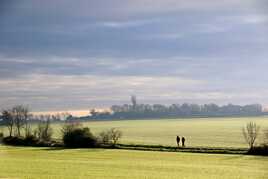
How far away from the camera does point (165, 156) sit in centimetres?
2989

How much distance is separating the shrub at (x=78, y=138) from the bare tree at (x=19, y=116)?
7.88 meters

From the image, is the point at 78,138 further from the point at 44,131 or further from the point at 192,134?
the point at 192,134

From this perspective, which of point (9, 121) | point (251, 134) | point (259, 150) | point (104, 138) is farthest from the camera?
point (9, 121)

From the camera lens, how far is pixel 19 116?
48781mm

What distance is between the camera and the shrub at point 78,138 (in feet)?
130

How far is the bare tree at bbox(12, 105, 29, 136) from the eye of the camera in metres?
47.5

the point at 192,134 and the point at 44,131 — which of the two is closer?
the point at 44,131

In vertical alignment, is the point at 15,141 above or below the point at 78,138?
below

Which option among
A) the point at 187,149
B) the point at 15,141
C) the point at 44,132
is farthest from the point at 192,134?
the point at 187,149

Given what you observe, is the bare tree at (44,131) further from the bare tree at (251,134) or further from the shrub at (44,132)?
the bare tree at (251,134)

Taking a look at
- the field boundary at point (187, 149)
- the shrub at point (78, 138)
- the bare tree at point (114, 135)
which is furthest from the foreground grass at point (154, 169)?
the shrub at point (78, 138)

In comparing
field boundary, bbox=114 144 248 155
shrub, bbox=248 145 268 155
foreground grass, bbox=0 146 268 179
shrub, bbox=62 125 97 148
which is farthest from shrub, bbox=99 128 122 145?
shrub, bbox=248 145 268 155

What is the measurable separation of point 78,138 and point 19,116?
1112 centimetres

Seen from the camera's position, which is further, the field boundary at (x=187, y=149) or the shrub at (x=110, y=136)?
the shrub at (x=110, y=136)
